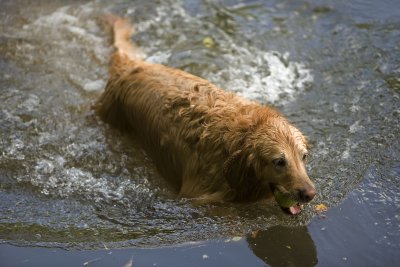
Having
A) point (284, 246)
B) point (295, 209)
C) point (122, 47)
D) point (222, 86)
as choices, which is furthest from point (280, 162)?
point (122, 47)

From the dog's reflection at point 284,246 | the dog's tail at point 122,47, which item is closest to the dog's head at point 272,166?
the dog's reflection at point 284,246

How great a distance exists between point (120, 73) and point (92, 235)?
217 cm

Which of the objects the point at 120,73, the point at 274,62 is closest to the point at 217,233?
the point at 120,73

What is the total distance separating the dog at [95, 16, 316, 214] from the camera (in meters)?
5.07

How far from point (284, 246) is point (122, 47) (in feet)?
12.1

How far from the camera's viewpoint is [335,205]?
5535mm

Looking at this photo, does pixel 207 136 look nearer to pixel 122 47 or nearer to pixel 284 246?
pixel 284 246

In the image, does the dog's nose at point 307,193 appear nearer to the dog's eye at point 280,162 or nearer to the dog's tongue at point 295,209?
the dog's eye at point 280,162

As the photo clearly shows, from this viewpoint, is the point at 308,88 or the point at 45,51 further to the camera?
the point at 45,51

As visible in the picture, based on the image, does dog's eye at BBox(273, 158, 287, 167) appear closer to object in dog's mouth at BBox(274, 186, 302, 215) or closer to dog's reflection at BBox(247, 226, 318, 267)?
object in dog's mouth at BBox(274, 186, 302, 215)

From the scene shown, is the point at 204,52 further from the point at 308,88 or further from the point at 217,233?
the point at 217,233

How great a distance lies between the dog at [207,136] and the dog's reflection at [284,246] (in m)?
0.22

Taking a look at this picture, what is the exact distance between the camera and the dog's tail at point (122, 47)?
6.95 meters

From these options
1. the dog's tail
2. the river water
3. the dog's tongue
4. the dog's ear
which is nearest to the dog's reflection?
the river water
